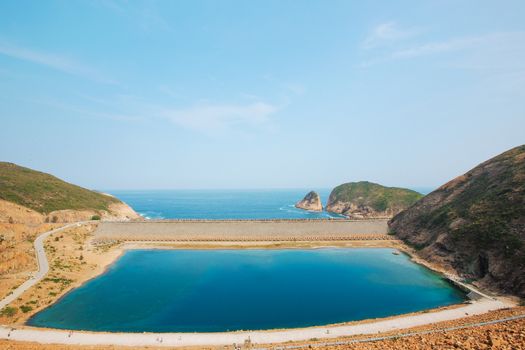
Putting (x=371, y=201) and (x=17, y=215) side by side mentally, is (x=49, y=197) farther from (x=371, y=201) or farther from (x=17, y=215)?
(x=371, y=201)

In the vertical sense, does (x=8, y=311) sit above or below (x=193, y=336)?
below

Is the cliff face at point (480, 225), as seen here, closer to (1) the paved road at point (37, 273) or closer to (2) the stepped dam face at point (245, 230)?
(2) the stepped dam face at point (245, 230)

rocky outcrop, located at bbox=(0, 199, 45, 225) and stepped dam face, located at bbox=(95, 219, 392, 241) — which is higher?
rocky outcrop, located at bbox=(0, 199, 45, 225)

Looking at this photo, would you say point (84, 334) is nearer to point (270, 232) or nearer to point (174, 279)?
point (174, 279)

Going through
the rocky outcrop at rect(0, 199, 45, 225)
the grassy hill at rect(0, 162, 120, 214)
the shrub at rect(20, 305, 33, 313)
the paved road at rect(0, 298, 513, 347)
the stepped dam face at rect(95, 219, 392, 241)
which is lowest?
the shrub at rect(20, 305, 33, 313)

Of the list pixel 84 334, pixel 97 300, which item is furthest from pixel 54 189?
pixel 84 334

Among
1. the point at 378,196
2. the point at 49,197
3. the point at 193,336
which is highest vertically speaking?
the point at 378,196

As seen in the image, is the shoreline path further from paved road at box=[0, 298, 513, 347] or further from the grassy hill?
the grassy hill

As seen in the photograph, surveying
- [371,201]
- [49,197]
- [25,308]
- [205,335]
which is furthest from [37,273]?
[371,201]

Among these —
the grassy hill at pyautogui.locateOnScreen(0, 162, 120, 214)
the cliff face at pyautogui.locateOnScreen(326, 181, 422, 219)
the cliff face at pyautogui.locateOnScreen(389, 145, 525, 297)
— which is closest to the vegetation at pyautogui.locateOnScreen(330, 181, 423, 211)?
the cliff face at pyautogui.locateOnScreen(326, 181, 422, 219)
